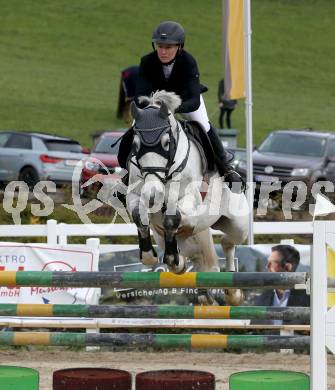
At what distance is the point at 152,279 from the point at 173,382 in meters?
0.62

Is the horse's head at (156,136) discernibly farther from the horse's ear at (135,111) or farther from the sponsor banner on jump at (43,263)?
the sponsor banner on jump at (43,263)

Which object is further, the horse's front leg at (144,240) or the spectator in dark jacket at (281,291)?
the spectator in dark jacket at (281,291)

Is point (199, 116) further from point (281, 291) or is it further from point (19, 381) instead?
point (281, 291)

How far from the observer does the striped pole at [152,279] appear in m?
6.04

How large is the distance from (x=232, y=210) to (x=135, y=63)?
109ft

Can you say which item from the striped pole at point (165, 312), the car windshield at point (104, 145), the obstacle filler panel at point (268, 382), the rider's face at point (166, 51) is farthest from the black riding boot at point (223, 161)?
the car windshield at point (104, 145)

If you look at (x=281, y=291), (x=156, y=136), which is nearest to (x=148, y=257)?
(x=156, y=136)

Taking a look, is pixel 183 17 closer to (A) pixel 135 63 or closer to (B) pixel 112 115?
(A) pixel 135 63

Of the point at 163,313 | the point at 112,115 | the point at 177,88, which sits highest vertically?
the point at 112,115

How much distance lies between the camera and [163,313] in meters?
6.50

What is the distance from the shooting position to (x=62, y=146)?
22.2 metres

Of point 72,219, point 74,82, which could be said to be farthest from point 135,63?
point 72,219

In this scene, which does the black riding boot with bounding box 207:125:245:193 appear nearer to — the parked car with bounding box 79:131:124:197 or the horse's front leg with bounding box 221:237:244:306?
the horse's front leg with bounding box 221:237:244:306

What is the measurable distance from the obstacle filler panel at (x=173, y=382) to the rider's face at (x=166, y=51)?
81.5 inches
